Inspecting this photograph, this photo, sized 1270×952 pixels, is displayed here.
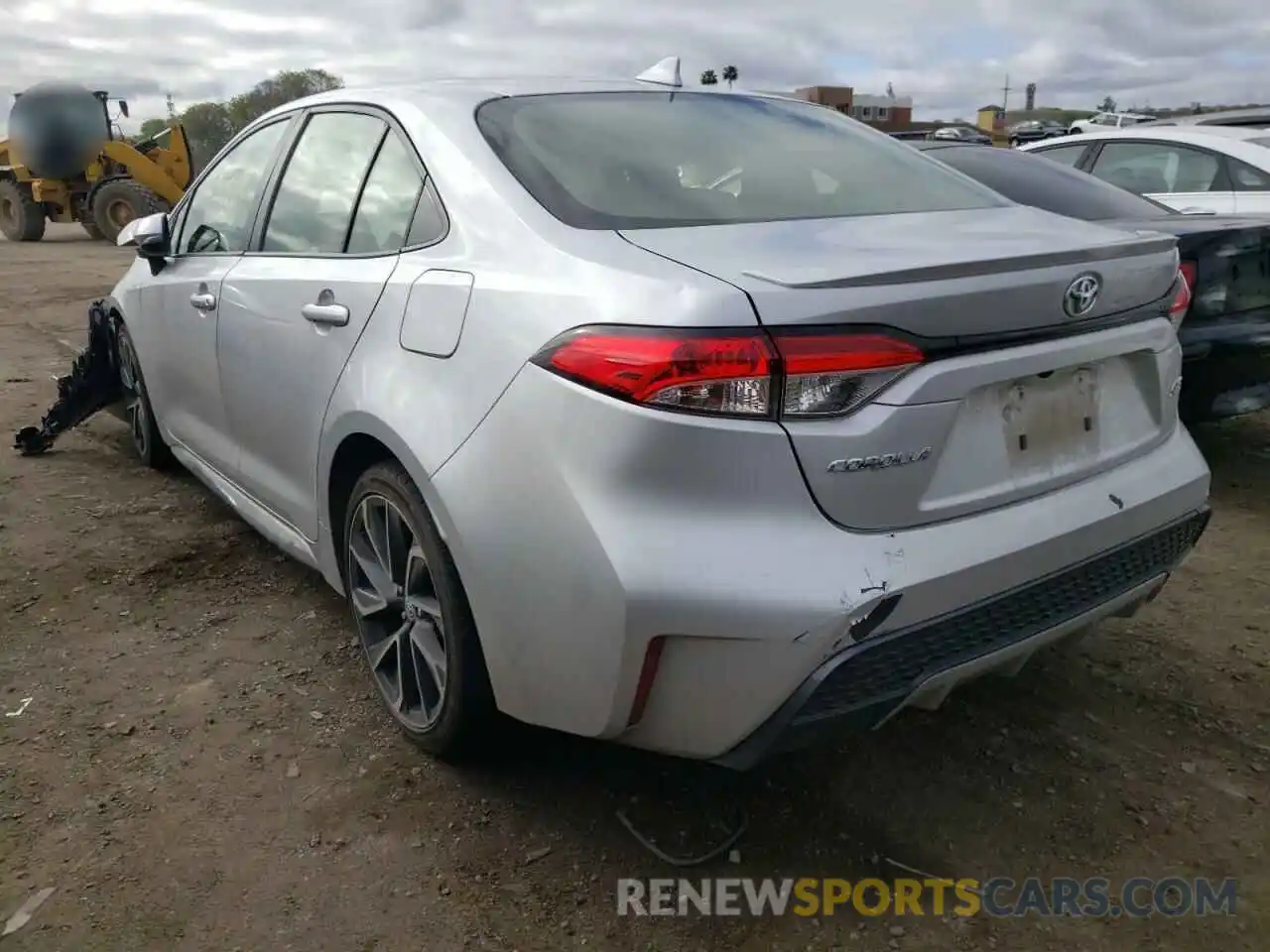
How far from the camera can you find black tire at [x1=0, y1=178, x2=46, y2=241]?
19.3 meters

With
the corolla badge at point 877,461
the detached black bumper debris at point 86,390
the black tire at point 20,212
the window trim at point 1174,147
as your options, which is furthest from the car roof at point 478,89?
the black tire at point 20,212

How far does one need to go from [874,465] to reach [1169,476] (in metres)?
0.90

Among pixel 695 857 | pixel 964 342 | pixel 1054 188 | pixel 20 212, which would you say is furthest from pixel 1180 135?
pixel 20 212

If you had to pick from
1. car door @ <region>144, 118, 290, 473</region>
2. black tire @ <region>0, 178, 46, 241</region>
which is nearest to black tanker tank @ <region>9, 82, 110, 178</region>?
black tire @ <region>0, 178, 46, 241</region>

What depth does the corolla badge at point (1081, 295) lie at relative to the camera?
6.77 feet

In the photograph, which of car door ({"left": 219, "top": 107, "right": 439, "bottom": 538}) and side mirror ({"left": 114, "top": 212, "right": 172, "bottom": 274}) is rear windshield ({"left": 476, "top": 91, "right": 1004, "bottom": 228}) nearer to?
car door ({"left": 219, "top": 107, "right": 439, "bottom": 538})

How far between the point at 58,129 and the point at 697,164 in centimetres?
1741

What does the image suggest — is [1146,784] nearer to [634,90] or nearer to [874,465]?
[874,465]

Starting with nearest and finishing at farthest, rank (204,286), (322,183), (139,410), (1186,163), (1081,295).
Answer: (1081,295)
(322,183)
(204,286)
(139,410)
(1186,163)

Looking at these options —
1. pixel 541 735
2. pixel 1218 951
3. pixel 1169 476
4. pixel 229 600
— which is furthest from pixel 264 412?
pixel 1218 951

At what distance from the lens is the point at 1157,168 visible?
702 centimetres

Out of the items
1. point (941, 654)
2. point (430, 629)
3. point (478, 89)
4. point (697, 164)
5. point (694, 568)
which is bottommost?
point (430, 629)

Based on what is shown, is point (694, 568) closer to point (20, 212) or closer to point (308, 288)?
point (308, 288)

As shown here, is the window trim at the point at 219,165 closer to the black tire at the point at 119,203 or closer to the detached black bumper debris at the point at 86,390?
the detached black bumper debris at the point at 86,390
